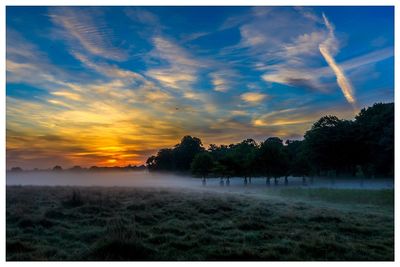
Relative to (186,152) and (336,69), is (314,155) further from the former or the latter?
(336,69)

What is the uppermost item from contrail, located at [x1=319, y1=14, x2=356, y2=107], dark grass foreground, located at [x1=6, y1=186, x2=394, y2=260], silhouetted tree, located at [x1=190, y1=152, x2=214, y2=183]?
contrail, located at [x1=319, y1=14, x2=356, y2=107]

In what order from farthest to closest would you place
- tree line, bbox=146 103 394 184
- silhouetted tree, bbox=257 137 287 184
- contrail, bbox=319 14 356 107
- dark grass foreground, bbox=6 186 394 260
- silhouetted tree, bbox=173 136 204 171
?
silhouetted tree, bbox=257 137 287 184 → silhouetted tree, bbox=173 136 204 171 → tree line, bbox=146 103 394 184 → contrail, bbox=319 14 356 107 → dark grass foreground, bbox=6 186 394 260

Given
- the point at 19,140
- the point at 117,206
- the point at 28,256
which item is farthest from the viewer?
the point at 117,206

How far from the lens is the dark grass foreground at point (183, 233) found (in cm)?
1100

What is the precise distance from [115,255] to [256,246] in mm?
4556

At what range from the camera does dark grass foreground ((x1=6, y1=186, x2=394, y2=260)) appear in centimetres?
1100

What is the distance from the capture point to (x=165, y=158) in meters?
51.7

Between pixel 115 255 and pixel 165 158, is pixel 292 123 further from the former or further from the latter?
pixel 165 158

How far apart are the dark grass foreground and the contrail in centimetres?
669

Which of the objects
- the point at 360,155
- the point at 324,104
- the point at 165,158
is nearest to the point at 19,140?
the point at 324,104

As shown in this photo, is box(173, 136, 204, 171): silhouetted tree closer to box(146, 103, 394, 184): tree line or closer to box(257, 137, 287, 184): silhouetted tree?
box(146, 103, 394, 184): tree line

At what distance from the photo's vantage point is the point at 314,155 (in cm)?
5512

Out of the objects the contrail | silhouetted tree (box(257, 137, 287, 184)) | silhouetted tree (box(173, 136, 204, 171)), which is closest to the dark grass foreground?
the contrail

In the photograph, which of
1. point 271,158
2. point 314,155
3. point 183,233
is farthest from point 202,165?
point 183,233
